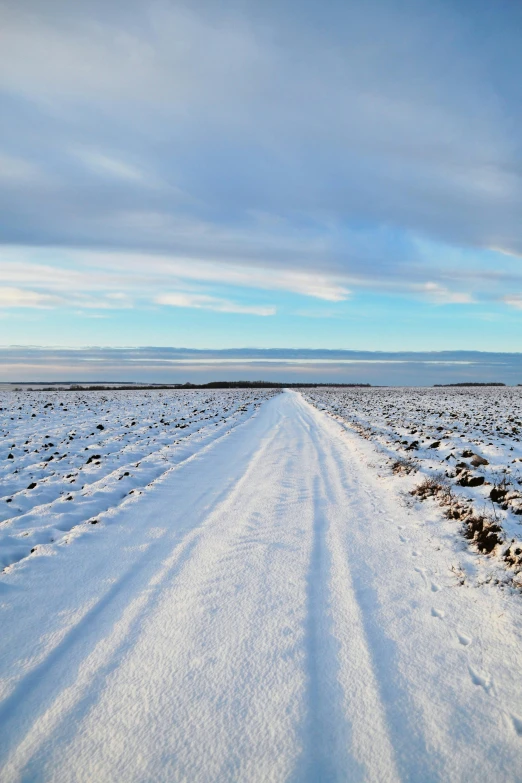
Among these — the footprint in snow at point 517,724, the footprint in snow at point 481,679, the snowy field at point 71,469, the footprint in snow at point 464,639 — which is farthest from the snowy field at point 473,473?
the snowy field at point 71,469

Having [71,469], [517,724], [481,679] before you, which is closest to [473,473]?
[481,679]

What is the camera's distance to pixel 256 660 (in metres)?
3.33

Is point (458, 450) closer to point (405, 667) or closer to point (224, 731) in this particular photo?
point (405, 667)

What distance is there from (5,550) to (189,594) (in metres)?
2.75

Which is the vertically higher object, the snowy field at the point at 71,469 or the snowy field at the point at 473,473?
the snowy field at the point at 473,473

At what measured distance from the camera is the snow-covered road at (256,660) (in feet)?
8.31

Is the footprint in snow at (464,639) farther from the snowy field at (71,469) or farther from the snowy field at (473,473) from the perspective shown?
the snowy field at (71,469)

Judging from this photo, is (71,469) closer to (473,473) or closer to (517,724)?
(473,473)

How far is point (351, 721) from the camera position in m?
2.75

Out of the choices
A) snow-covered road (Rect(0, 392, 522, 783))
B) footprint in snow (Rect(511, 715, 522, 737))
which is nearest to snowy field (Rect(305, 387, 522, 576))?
snow-covered road (Rect(0, 392, 522, 783))

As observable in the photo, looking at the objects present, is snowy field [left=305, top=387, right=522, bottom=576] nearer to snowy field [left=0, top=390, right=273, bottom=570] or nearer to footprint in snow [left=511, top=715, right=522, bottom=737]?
footprint in snow [left=511, top=715, right=522, bottom=737]

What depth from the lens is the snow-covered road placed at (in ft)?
8.31

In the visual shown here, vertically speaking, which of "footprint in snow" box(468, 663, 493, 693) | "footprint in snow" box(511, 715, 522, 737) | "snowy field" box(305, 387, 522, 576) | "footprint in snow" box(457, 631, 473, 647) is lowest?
"footprint in snow" box(511, 715, 522, 737)

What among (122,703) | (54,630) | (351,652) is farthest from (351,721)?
(54,630)
